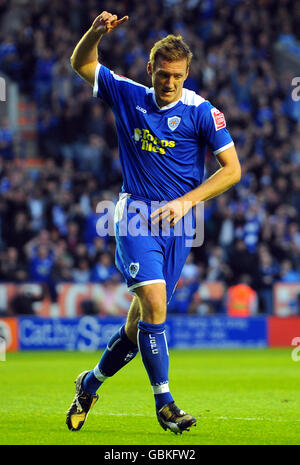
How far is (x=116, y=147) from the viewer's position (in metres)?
19.8

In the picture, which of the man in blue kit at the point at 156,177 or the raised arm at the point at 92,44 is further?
the raised arm at the point at 92,44

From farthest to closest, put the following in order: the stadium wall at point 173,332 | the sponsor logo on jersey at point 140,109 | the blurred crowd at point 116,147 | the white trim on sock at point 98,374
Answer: the blurred crowd at point 116,147 < the stadium wall at point 173,332 < the white trim on sock at point 98,374 < the sponsor logo on jersey at point 140,109

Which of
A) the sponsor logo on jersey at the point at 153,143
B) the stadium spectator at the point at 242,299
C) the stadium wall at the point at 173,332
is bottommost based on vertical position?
the stadium wall at the point at 173,332

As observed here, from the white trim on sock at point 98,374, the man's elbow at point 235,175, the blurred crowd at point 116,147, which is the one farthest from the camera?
the blurred crowd at point 116,147

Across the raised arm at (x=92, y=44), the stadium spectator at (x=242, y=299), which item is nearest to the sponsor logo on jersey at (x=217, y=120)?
the raised arm at (x=92, y=44)

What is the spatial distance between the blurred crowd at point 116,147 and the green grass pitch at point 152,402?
334cm

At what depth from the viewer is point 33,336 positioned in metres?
16.4

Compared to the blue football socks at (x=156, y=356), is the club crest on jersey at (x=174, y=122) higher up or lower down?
higher up

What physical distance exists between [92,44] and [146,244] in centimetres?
146

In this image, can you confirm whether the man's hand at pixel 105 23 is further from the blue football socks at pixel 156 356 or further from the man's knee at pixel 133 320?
the blue football socks at pixel 156 356

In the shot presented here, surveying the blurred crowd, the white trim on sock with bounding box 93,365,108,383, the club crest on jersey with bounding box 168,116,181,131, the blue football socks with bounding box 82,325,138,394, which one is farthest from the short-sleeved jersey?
the blurred crowd

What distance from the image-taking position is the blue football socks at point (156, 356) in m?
5.68

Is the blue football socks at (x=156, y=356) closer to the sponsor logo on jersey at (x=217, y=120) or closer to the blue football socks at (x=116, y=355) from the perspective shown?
the blue football socks at (x=116, y=355)

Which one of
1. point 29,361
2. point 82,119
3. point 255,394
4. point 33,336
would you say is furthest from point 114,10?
point 255,394
